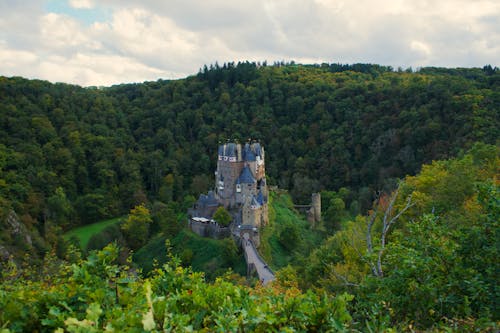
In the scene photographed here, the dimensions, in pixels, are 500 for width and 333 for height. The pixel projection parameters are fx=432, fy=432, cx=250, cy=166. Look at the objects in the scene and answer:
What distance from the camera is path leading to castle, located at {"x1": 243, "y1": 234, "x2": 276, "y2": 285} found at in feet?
103

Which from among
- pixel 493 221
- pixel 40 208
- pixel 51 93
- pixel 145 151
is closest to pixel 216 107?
pixel 145 151

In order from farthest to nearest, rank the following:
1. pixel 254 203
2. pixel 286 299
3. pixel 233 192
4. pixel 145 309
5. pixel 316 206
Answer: pixel 316 206 → pixel 233 192 → pixel 254 203 → pixel 286 299 → pixel 145 309

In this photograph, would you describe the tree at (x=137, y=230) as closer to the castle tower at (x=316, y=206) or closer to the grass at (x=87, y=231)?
the grass at (x=87, y=231)

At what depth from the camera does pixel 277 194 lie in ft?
180

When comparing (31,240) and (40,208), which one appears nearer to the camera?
(31,240)

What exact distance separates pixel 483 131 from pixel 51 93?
2650 inches

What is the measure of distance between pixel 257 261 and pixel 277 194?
20.8 metres

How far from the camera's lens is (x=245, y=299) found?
282 inches

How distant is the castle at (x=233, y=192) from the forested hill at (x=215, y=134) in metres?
18.7

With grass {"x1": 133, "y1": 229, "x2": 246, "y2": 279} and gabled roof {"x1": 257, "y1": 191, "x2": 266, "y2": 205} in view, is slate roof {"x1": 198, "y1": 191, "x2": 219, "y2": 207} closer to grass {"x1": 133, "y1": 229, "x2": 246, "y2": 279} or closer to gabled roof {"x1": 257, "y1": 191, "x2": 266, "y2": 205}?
grass {"x1": 133, "y1": 229, "x2": 246, "y2": 279}

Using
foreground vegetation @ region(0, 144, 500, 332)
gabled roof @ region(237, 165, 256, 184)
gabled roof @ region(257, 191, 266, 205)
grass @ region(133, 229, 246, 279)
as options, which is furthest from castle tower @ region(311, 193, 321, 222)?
foreground vegetation @ region(0, 144, 500, 332)

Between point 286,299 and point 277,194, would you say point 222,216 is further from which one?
point 286,299

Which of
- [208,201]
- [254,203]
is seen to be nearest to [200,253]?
[208,201]

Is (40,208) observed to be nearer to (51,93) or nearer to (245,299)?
(51,93)
